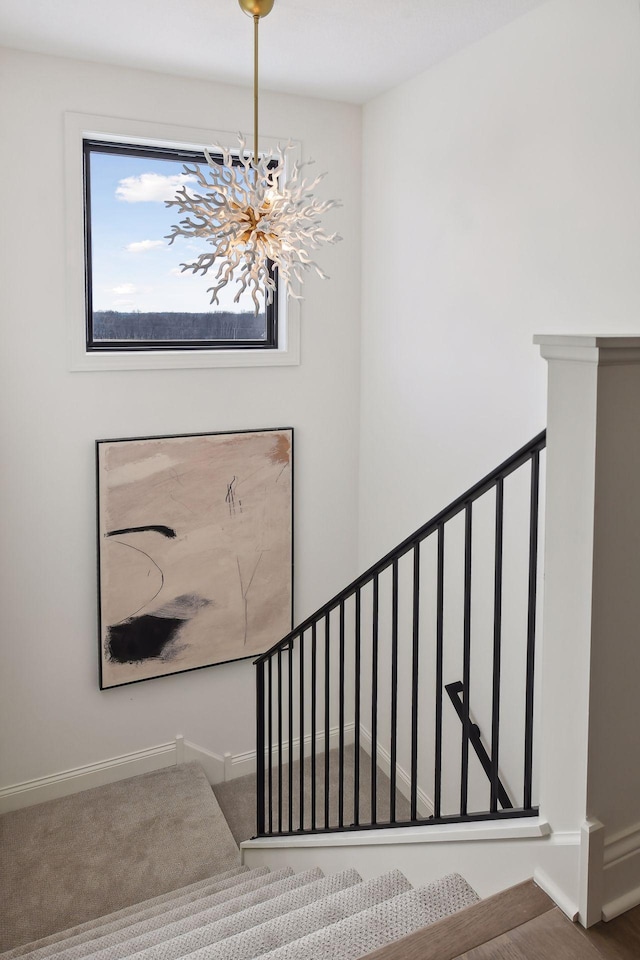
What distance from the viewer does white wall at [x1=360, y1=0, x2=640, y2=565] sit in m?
2.62

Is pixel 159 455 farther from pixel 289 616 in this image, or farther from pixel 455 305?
pixel 455 305

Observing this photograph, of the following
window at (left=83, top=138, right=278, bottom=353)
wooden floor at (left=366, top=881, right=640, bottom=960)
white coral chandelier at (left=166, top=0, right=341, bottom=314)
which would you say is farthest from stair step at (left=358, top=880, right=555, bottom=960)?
window at (left=83, top=138, right=278, bottom=353)

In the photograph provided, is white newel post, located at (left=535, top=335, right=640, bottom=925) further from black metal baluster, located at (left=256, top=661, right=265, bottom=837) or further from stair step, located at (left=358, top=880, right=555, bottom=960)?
black metal baluster, located at (left=256, top=661, right=265, bottom=837)

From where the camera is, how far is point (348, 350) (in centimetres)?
430

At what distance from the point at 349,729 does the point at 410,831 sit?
110 inches

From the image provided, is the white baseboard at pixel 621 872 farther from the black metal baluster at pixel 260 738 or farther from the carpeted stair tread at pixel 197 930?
the black metal baluster at pixel 260 738

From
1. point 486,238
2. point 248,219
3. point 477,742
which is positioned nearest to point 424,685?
point 477,742

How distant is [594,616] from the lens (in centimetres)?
144

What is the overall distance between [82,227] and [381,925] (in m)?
3.11

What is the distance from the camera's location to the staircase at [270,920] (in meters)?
1.64

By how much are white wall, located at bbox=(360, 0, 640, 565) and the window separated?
0.96 meters

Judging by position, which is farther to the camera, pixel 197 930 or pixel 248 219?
pixel 248 219

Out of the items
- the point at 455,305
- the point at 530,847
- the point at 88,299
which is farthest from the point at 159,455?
the point at 530,847

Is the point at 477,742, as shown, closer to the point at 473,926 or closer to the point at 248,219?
the point at 473,926
